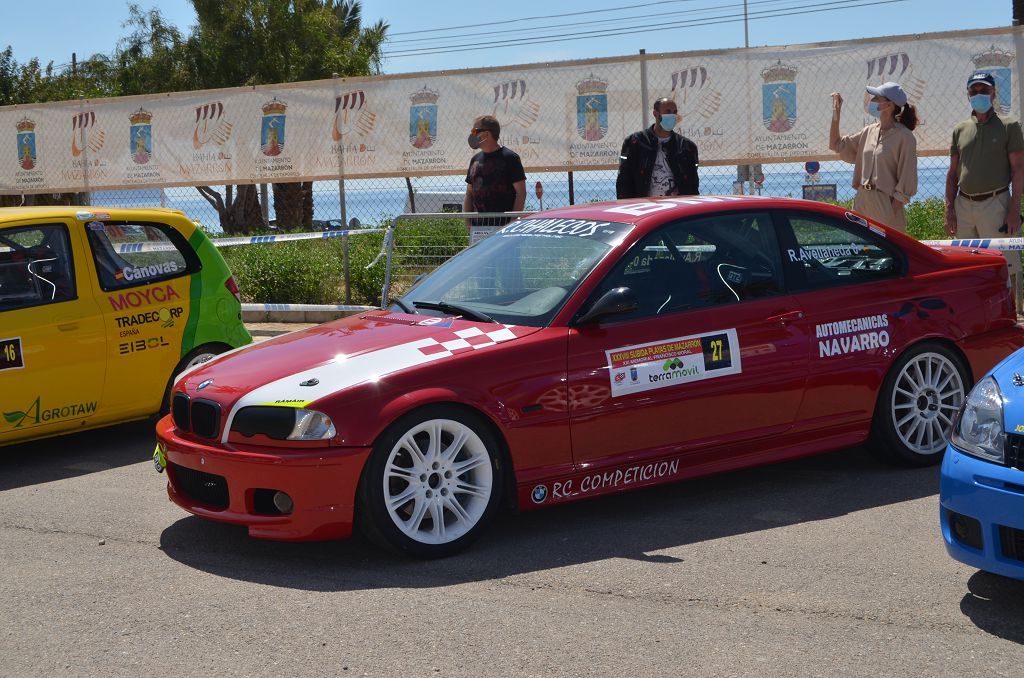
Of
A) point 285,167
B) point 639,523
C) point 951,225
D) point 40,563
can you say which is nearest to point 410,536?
point 639,523

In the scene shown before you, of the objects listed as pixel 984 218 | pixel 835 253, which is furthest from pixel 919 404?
pixel 984 218

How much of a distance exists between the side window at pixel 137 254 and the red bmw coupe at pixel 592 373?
211 cm

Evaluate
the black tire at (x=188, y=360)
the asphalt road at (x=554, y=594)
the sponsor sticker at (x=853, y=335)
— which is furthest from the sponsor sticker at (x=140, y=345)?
the sponsor sticker at (x=853, y=335)

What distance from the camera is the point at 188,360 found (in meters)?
8.07

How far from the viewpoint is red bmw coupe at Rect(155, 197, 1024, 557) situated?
522 cm

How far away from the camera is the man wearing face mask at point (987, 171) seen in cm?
970

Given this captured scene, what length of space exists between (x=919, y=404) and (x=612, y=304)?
207 cm

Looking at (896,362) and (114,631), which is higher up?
(896,362)

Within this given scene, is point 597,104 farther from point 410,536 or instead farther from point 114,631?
point 114,631

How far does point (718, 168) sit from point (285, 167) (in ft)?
16.4

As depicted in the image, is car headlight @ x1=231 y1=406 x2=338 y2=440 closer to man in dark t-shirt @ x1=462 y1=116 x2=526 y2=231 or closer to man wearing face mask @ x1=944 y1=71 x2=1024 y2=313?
man in dark t-shirt @ x1=462 y1=116 x2=526 y2=231

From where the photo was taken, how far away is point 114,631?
454cm

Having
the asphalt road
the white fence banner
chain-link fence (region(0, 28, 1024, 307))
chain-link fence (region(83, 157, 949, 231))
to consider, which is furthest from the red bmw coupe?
the white fence banner

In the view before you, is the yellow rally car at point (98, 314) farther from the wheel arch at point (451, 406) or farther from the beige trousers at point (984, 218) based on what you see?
the beige trousers at point (984, 218)
